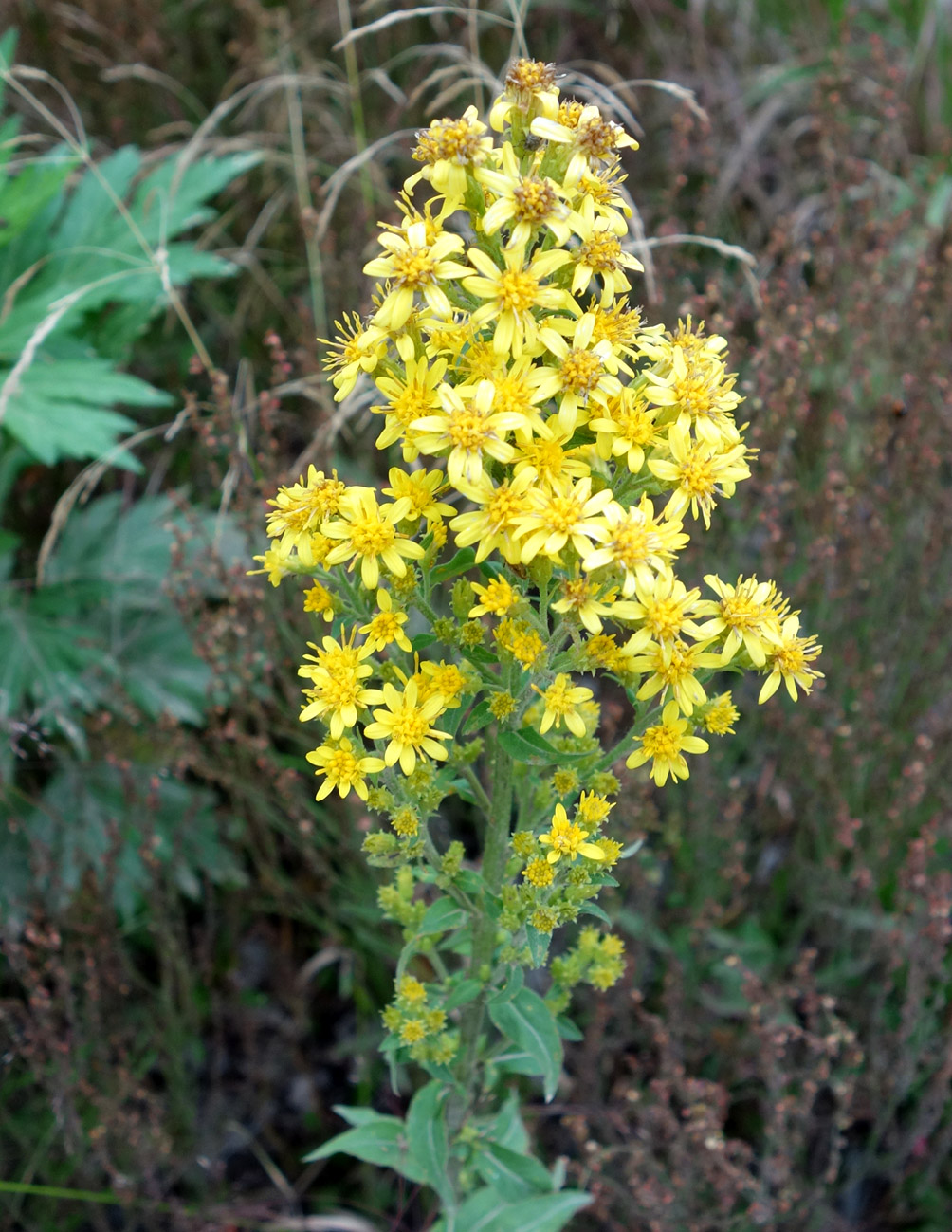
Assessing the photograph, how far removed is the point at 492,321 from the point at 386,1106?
7.92 feet

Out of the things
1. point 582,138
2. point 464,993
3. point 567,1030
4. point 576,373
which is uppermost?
point 582,138

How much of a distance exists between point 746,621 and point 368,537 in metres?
0.61

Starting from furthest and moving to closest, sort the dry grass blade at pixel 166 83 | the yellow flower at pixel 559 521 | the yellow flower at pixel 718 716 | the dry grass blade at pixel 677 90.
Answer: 1. the dry grass blade at pixel 166 83
2. the dry grass blade at pixel 677 90
3. the yellow flower at pixel 718 716
4. the yellow flower at pixel 559 521

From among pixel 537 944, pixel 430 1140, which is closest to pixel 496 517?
pixel 537 944

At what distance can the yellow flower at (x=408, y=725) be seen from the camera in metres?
1.61

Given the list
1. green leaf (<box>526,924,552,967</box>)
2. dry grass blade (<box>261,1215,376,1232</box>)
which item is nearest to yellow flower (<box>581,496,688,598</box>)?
green leaf (<box>526,924,552,967</box>)

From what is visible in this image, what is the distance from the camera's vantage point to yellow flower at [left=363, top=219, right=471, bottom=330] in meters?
1.53

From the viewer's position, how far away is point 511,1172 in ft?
6.94

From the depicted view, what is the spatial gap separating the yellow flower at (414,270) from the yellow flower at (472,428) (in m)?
0.15

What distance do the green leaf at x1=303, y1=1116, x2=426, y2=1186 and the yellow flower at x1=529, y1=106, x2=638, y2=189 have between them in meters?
1.83

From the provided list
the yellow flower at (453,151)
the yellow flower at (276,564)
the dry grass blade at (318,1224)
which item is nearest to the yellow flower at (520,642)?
the yellow flower at (276,564)

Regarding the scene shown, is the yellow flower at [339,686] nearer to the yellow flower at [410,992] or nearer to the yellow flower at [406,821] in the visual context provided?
the yellow flower at [406,821]

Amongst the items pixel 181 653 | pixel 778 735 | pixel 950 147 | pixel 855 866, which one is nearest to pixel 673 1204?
pixel 855 866

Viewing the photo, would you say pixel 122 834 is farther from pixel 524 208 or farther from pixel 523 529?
pixel 524 208
